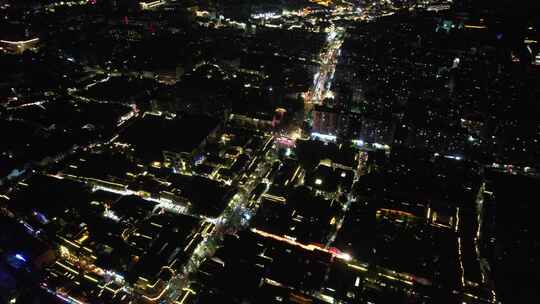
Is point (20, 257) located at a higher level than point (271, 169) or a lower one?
lower

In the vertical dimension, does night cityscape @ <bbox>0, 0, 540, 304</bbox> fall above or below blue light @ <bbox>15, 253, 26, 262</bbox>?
above

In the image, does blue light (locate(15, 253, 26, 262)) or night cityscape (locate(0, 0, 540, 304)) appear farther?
blue light (locate(15, 253, 26, 262))

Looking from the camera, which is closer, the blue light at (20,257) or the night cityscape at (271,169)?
the night cityscape at (271,169)

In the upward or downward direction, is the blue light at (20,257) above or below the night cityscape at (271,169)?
below

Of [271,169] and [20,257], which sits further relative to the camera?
[271,169]

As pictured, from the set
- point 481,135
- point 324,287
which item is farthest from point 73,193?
point 481,135

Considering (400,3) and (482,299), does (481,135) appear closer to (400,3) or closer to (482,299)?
(482,299)

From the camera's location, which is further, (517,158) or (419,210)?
(517,158)

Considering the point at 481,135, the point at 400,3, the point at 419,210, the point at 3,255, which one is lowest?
the point at 3,255
